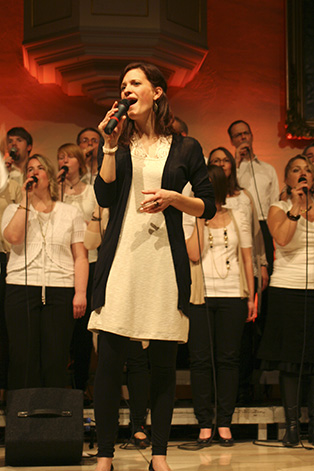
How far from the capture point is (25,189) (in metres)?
3.81

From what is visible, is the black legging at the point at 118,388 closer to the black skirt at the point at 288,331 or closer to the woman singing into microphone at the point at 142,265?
the woman singing into microphone at the point at 142,265

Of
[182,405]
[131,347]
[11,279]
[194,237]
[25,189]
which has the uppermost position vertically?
[25,189]

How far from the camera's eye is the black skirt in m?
3.80

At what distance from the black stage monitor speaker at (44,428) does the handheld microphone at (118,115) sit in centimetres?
147

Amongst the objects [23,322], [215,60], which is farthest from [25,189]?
[215,60]

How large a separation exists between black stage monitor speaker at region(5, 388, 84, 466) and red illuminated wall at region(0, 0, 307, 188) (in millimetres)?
2942

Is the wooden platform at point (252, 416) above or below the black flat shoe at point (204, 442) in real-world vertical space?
above

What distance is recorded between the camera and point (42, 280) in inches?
144

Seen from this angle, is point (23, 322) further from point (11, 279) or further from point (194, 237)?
point (194, 237)

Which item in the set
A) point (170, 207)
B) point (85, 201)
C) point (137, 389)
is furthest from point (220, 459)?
point (85, 201)

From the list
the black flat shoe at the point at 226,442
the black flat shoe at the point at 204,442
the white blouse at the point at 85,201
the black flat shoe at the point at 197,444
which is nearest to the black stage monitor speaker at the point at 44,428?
the black flat shoe at the point at 197,444

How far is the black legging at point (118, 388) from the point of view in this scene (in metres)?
2.29

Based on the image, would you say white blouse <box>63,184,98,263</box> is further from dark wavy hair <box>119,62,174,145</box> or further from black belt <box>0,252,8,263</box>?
dark wavy hair <box>119,62,174,145</box>

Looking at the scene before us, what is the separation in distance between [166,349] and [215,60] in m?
3.84
